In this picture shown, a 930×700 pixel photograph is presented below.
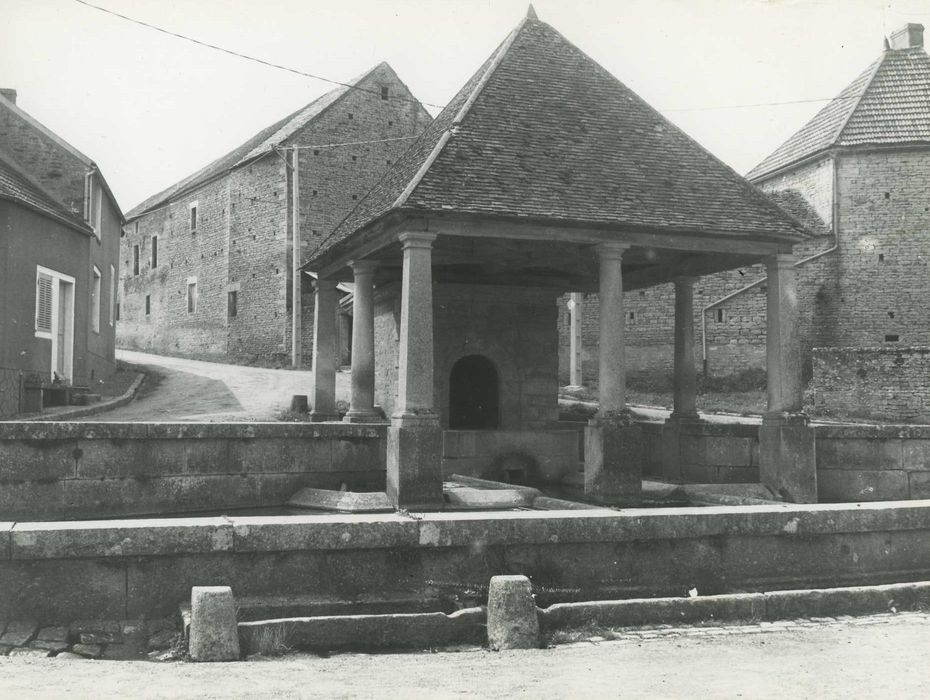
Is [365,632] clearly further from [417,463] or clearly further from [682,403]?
[682,403]

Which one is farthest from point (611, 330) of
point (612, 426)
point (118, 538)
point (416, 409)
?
point (118, 538)

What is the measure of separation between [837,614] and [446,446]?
21.8 ft

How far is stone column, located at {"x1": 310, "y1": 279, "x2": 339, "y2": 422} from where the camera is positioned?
14.7 m

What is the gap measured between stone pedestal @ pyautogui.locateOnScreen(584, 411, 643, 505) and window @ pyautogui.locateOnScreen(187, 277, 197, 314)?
32233 millimetres

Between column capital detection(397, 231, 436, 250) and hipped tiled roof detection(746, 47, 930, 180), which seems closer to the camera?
column capital detection(397, 231, 436, 250)

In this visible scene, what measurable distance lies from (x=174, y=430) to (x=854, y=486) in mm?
8796


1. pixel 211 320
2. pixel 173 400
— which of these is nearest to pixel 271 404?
pixel 173 400

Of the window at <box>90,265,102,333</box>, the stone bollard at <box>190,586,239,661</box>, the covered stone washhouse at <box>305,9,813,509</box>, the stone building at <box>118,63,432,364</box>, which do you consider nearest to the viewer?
the stone bollard at <box>190,586,239,661</box>

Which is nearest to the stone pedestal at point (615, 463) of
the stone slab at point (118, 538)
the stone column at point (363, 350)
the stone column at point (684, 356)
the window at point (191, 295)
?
the stone column at point (684, 356)

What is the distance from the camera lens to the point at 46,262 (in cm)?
1856

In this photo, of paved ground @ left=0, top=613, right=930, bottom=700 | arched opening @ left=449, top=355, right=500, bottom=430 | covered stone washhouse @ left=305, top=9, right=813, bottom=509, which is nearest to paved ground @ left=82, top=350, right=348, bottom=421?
arched opening @ left=449, top=355, right=500, bottom=430

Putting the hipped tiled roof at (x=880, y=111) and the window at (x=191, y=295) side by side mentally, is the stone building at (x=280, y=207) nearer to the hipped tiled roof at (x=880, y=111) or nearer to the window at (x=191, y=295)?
the window at (x=191, y=295)

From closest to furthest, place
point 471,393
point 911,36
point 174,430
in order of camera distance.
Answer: point 174,430 → point 471,393 → point 911,36

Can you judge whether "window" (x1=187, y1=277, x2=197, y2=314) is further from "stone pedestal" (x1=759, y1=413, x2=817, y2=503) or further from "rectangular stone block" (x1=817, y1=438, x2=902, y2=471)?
"rectangular stone block" (x1=817, y1=438, x2=902, y2=471)
